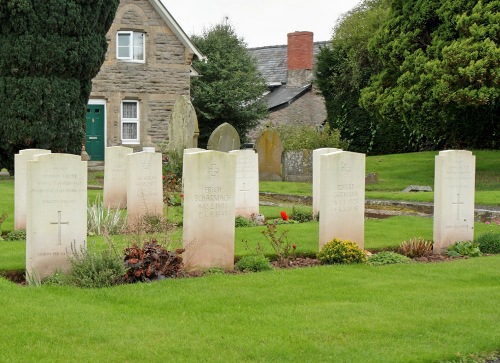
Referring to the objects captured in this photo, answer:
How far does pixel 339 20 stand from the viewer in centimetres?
3853

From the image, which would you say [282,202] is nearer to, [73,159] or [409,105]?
[409,105]

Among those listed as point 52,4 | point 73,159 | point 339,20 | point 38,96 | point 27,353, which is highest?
point 339,20

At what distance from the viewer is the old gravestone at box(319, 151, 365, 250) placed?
11117 millimetres

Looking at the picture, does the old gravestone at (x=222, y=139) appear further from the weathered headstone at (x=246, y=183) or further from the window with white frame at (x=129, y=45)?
the weathered headstone at (x=246, y=183)

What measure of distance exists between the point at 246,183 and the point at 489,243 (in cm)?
555

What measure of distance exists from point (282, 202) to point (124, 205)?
15.6ft

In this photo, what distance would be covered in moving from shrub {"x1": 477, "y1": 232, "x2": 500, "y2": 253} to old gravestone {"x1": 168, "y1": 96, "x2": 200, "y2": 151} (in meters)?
13.6

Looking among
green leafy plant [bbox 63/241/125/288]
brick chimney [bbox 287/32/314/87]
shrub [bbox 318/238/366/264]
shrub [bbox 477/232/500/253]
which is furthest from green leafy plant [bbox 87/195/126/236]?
brick chimney [bbox 287/32/314/87]

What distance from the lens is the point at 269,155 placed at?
93.6ft

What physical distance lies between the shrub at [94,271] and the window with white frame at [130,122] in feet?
80.8

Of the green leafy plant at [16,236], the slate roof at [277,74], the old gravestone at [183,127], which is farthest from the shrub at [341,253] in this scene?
the slate roof at [277,74]

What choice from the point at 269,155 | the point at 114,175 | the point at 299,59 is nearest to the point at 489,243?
the point at 114,175

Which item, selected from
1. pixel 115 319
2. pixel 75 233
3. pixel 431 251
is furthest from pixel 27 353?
pixel 431 251

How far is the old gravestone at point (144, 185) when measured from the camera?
14.9 meters
